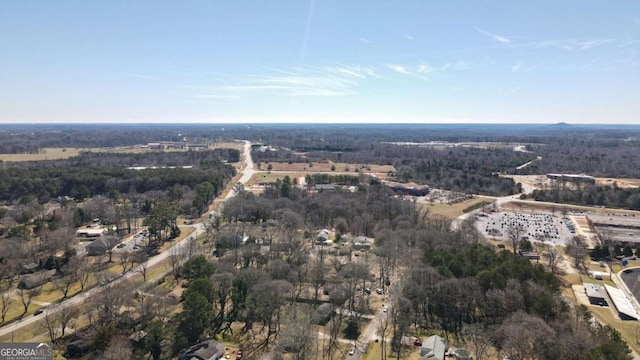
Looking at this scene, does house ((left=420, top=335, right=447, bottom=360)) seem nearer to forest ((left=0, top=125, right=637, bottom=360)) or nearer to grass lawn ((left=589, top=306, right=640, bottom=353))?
forest ((left=0, top=125, right=637, bottom=360))

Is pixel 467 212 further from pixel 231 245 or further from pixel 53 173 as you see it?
pixel 53 173

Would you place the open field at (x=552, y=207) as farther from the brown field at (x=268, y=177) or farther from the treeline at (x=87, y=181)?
the treeline at (x=87, y=181)

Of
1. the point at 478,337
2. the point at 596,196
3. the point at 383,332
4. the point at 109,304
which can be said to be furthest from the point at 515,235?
the point at 109,304

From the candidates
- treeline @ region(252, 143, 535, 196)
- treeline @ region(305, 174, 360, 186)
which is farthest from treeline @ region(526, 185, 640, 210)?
treeline @ region(305, 174, 360, 186)

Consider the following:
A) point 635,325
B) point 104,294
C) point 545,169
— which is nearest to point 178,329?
point 104,294

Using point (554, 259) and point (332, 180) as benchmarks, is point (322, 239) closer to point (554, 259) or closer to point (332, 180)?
point (554, 259)
